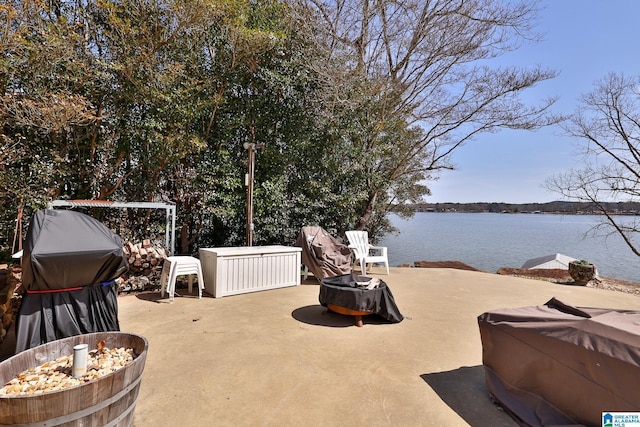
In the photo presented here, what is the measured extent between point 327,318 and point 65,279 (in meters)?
2.43

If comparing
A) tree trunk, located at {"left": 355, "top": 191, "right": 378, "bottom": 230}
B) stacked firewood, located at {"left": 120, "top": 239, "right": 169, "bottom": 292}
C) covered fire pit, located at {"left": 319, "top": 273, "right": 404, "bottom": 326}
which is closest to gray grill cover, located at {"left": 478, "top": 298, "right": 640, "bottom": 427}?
covered fire pit, located at {"left": 319, "top": 273, "right": 404, "bottom": 326}

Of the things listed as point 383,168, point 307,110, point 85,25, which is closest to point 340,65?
point 307,110

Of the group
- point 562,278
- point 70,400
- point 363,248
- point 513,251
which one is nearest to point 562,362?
point 70,400

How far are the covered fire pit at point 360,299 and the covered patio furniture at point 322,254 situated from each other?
1689mm

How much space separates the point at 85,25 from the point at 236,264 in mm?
3930

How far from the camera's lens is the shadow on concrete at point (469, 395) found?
1.76 m

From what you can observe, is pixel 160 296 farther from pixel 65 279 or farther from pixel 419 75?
pixel 419 75

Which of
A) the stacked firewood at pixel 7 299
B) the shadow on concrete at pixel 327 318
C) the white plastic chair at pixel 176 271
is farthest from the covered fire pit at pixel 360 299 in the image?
the stacked firewood at pixel 7 299

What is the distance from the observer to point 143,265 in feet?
14.5

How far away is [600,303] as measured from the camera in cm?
433

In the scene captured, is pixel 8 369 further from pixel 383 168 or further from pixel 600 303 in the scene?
pixel 383 168

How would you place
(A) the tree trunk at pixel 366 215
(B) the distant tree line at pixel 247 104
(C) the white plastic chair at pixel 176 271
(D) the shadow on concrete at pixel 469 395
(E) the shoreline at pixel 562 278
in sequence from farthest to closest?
1. (A) the tree trunk at pixel 366 215
2. (E) the shoreline at pixel 562 278
3. (C) the white plastic chair at pixel 176 271
4. (B) the distant tree line at pixel 247 104
5. (D) the shadow on concrete at pixel 469 395

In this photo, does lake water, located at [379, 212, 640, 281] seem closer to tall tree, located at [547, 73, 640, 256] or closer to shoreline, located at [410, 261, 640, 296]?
tall tree, located at [547, 73, 640, 256]

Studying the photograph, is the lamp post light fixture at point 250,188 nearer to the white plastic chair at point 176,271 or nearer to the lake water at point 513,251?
the white plastic chair at point 176,271
